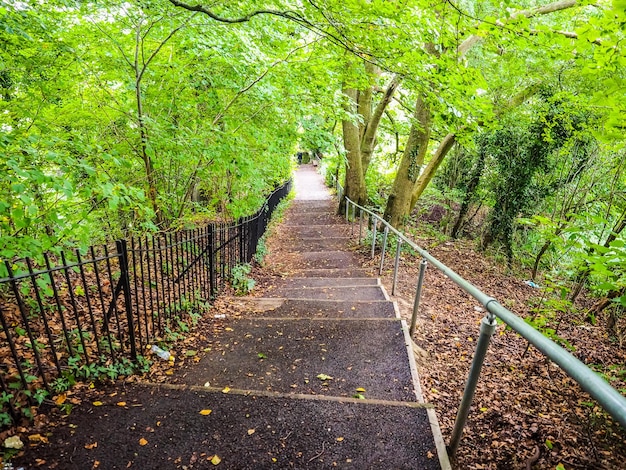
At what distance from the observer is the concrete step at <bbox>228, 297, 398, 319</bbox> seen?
15.4 feet

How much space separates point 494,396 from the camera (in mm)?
3006

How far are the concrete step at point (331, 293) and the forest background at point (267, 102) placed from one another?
7.39 feet

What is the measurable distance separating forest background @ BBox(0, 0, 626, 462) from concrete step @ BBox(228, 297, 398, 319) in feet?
6.18

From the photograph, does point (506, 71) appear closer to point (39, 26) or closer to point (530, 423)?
point (530, 423)

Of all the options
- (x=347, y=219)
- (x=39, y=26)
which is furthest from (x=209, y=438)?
(x=347, y=219)

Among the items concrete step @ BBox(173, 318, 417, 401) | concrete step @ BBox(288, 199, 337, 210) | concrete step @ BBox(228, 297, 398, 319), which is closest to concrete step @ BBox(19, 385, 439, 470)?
concrete step @ BBox(173, 318, 417, 401)

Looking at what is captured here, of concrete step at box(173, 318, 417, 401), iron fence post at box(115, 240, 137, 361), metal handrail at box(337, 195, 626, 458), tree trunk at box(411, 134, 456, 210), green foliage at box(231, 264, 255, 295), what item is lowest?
green foliage at box(231, 264, 255, 295)

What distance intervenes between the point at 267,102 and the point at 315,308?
11.8 ft

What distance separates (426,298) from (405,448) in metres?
3.81

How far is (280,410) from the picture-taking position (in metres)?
2.63

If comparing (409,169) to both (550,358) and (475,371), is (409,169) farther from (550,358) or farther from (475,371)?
(550,358)

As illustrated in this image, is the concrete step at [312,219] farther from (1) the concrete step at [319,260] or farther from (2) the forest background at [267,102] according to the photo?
(2) the forest background at [267,102]

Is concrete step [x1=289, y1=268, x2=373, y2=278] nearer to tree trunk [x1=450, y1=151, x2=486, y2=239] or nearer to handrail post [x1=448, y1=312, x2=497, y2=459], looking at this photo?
handrail post [x1=448, y1=312, x2=497, y2=459]

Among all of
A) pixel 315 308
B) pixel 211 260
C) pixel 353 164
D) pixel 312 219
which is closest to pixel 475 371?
pixel 315 308
